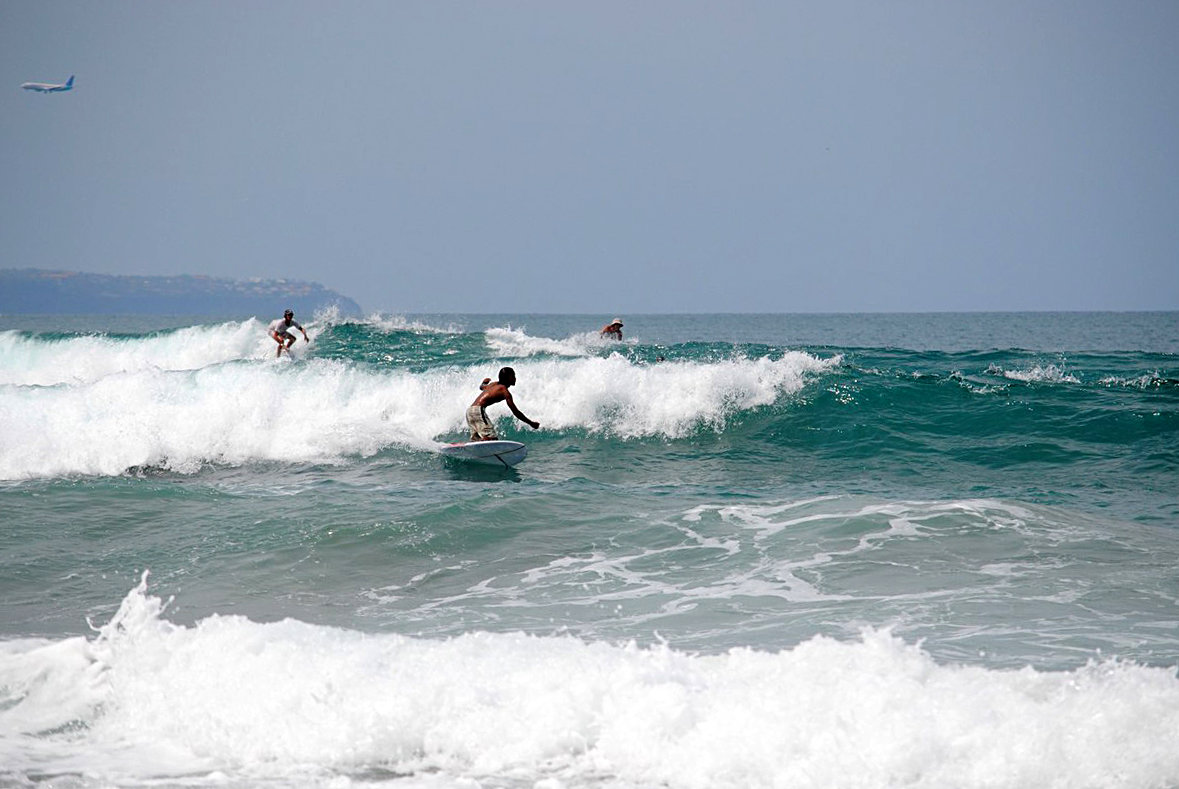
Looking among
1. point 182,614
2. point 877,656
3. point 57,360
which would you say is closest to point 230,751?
point 182,614

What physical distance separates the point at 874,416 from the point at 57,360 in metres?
28.7

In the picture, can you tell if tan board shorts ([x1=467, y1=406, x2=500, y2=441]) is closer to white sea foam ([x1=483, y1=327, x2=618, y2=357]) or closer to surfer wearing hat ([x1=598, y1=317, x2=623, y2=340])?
white sea foam ([x1=483, y1=327, x2=618, y2=357])

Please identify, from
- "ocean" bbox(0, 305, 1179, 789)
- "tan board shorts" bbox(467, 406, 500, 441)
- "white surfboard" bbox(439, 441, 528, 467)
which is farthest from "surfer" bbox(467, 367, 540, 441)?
"ocean" bbox(0, 305, 1179, 789)

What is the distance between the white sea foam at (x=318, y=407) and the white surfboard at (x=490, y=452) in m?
1.16

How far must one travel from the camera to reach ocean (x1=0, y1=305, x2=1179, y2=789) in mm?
5340

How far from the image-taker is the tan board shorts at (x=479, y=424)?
1555 cm

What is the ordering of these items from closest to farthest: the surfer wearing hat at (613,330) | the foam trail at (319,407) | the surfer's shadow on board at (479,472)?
the surfer's shadow on board at (479,472), the foam trail at (319,407), the surfer wearing hat at (613,330)

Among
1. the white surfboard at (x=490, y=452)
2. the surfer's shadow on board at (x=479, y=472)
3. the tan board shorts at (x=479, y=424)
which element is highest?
the tan board shorts at (x=479, y=424)

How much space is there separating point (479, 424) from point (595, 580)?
21.4 feet

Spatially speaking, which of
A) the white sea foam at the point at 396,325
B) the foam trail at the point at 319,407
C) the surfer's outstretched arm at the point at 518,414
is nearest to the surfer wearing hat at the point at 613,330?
the white sea foam at the point at 396,325

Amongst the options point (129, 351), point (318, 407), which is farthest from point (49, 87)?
point (318, 407)

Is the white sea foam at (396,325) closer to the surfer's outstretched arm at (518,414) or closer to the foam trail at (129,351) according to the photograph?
the foam trail at (129,351)

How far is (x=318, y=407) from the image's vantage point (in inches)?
778

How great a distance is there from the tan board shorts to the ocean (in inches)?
24.4
